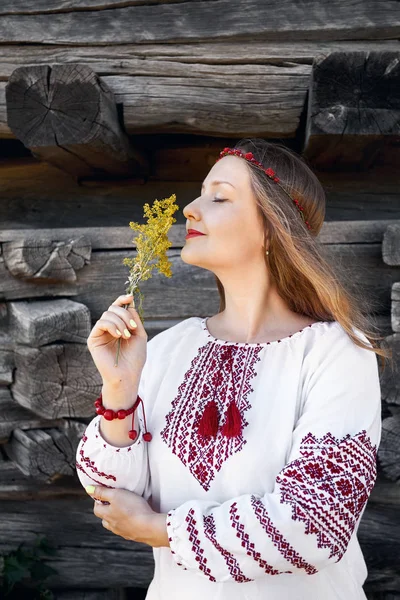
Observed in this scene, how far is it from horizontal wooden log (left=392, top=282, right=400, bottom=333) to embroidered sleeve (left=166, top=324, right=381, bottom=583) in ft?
2.96

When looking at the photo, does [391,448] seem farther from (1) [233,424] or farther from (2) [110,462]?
(2) [110,462]

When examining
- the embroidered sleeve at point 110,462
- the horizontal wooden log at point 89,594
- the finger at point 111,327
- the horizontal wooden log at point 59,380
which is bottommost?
the horizontal wooden log at point 89,594

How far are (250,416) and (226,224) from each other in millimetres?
514

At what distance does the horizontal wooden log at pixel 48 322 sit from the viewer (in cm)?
244

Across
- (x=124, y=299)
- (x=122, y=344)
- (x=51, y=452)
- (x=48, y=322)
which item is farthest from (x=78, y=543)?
(x=124, y=299)

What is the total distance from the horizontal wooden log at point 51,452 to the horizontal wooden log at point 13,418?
0.14 feet

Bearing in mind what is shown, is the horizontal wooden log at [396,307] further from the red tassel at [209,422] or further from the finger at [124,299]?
the finger at [124,299]

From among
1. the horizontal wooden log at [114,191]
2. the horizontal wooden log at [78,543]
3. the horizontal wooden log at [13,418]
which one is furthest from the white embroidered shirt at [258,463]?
the horizontal wooden log at [114,191]

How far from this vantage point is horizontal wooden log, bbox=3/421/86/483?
2.56m

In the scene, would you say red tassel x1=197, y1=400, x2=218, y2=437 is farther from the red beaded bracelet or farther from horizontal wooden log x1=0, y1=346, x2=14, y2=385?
horizontal wooden log x1=0, y1=346, x2=14, y2=385

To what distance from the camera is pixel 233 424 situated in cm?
161

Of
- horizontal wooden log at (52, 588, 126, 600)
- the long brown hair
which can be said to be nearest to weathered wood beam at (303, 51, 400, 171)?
the long brown hair

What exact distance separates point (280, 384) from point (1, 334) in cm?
133

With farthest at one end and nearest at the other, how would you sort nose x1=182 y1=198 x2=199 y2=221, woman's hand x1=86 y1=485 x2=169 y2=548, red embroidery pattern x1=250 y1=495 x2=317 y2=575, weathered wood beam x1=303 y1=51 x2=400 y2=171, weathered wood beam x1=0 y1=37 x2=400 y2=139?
weathered wood beam x1=0 y1=37 x2=400 y2=139
weathered wood beam x1=303 y1=51 x2=400 y2=171
nose x1=182 y1=198 x2=199 y2=221
woman's hand x1=86 y1=485 x2=169 y2=548
red embroidery pattern x1=250 y1=495 x2=317 y2=575
